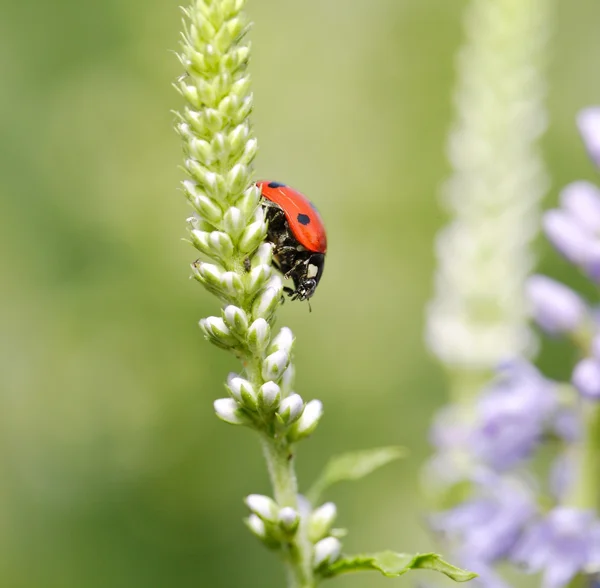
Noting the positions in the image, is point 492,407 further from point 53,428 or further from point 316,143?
point 316,143

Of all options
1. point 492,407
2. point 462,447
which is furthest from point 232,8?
point 462,447

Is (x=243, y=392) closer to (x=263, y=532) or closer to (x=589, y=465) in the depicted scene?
(x=263, y=532)

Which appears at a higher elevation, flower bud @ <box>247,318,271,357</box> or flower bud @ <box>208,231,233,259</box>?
flower bud @ <box>208,231,233,259</box>

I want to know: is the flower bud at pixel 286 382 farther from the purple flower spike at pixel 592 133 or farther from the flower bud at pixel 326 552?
the purple flower spike at pixel 592 133

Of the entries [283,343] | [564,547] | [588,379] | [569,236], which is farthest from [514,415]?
[283,343]

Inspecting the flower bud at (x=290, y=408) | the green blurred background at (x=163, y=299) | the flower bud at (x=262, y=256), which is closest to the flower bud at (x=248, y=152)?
the flower bud at (x=262, y=256)

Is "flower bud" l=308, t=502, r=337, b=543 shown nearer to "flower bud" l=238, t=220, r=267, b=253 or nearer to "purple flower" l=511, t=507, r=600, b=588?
"flower bud" l=238, t=220, r=267, b=253

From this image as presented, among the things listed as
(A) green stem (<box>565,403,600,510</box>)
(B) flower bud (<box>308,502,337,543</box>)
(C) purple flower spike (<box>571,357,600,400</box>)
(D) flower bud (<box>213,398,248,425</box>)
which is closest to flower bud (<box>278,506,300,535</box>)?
(B) flower bud (<box>308,502,337,543</box>)

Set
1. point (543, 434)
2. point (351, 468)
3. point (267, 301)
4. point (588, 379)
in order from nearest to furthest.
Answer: point (267, 301) < point (351, 468) < point (588, 379) < point (543, 434)
